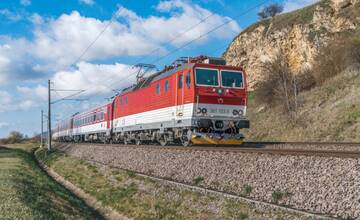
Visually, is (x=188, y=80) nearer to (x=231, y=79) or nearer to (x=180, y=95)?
(x=180, y=95)

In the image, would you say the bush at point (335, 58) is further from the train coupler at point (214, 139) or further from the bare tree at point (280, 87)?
the train coupler at point (214, 139)

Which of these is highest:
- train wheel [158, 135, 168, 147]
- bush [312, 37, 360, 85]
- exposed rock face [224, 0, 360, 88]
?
exposed rock face [224, 0, 360, 88]

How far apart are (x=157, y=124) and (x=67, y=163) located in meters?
10.2

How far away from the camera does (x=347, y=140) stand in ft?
72.9

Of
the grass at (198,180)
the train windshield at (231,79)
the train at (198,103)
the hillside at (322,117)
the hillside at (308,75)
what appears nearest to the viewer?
the grass at (198,180)

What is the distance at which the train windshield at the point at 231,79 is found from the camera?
20.3m

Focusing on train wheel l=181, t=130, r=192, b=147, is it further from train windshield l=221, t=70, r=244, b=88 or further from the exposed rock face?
the exposed rock face

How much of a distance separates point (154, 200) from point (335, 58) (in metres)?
27.0

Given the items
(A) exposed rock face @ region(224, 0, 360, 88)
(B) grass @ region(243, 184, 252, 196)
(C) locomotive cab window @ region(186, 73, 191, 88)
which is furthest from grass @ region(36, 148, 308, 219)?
(A) exposed rock face @ region(224, 0, 360, 88)

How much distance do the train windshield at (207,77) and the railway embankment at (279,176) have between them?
11.0 ft

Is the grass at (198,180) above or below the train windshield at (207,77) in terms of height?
below

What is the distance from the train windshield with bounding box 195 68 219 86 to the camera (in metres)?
19.6

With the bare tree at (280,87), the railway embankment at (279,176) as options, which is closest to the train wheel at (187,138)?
the railway embankment at (279,176)

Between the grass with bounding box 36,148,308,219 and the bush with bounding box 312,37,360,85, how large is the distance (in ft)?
72.4
